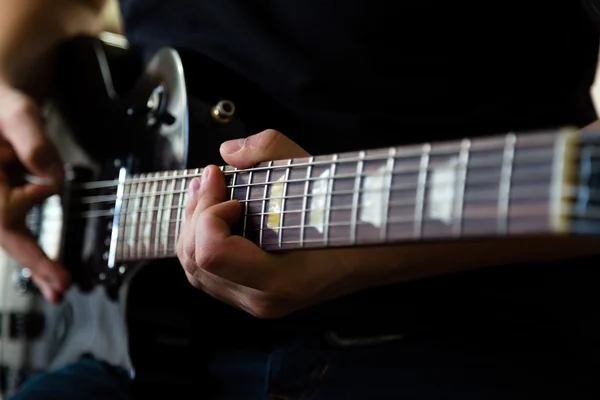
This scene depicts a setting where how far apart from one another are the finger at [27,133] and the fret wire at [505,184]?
65 cm

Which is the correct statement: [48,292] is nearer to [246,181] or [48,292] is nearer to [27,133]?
[27,133]

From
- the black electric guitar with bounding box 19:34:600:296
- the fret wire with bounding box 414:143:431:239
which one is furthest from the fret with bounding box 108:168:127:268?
the fret wire with bounding box 414:143:431:239

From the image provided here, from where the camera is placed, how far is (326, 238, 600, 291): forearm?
0.57 m

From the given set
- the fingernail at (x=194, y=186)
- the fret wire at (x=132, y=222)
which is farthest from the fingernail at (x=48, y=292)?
the fingernail at (x=194, y=186)

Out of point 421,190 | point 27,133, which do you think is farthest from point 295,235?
point 27,133

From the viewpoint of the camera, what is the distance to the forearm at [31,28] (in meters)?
0.95

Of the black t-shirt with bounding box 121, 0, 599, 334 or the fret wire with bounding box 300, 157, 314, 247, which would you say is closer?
the fret wire with bounding box 300, 157, 314, 247

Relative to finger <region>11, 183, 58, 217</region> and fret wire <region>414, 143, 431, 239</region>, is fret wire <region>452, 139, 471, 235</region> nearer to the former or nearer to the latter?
fret wire <region>414, 143, 431, 239</region>

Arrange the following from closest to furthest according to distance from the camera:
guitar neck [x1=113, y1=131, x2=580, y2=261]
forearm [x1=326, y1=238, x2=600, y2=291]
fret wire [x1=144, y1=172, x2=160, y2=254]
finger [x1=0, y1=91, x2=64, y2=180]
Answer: guitar neck [x1=113, y1=131, x2=580, y2=261] < forearm [x1=326, y1=238, x2=600, y2=291] < fret wire [x1=144, y1=172, x2=160, y2=254] < finger [x1=0, y1=91, x2=64, y2=180]

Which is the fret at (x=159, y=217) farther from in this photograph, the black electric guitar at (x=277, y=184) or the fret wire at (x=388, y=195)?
the fret wire at (x=388, y=195)

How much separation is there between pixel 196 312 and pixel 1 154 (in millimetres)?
350

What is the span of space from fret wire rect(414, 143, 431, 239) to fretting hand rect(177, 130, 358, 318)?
148 mm

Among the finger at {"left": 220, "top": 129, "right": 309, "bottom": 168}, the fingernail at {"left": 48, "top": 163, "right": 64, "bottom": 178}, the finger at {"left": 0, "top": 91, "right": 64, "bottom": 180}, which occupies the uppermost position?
the finger at {"left": 0, "top": 91, "right": 64, "bottom": 180}

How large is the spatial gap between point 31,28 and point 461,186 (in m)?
0.80
